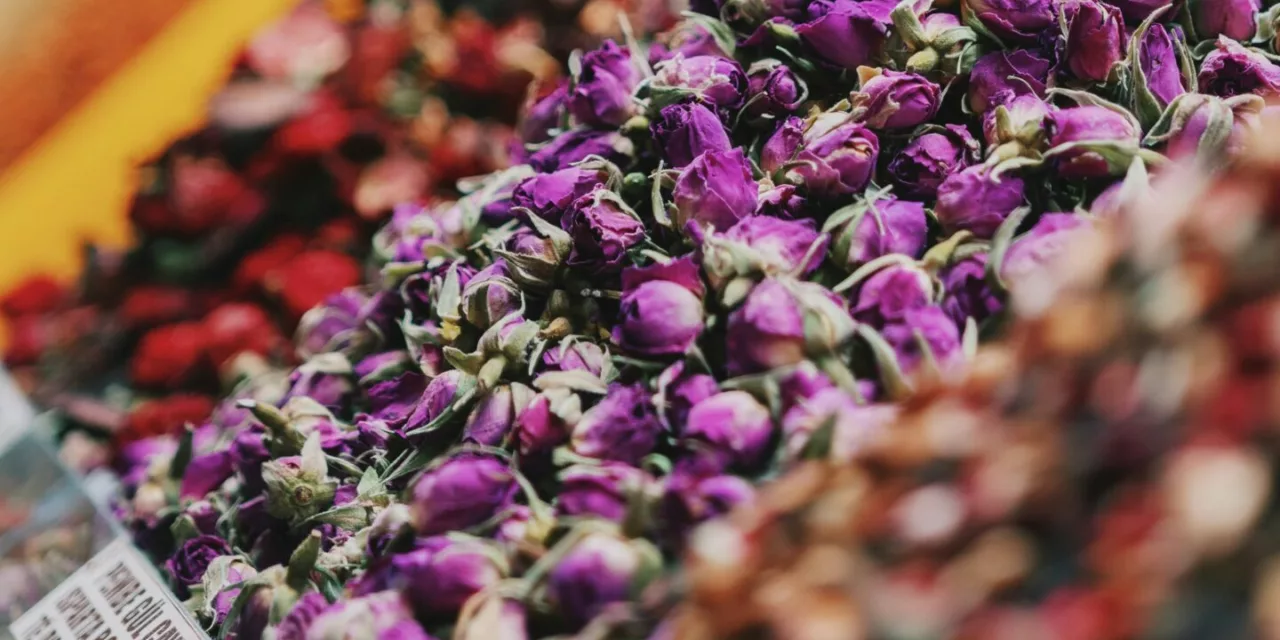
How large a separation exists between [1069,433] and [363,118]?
0.77 metres

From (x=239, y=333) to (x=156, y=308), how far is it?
0.11 m

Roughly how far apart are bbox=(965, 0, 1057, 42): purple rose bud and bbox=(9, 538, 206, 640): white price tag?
386 millimetres

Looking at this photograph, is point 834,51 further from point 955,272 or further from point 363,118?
point 363,118

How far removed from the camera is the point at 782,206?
37 centimetres

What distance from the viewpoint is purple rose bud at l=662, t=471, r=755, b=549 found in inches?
11.4

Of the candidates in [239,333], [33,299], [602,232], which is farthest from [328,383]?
[33,299]

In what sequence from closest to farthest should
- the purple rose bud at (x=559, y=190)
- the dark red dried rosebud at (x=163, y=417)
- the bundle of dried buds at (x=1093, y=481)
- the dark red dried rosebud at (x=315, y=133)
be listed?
the bundle of dried buds at (x=1093, y=481) < the purple rose bud at (x=559, y=190) < the dark red dried rosebud at (x=163, y=417) < the dark red dried rosebud at (x=315, y=133)

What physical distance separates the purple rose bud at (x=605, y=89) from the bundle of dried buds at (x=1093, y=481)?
0.24 metres

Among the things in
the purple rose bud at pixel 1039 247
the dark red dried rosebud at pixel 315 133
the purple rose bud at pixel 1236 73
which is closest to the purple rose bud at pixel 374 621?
the purple rose bud at pixel 1039 247

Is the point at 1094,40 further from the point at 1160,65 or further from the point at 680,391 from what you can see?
the point at 680,391

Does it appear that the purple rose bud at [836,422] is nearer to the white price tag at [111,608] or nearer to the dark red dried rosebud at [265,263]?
the white price tag at [111,608]

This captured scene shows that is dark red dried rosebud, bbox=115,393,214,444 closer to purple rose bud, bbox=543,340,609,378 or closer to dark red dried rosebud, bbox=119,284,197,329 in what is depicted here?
dark red dried rosebud, bbox=119,284,197,329

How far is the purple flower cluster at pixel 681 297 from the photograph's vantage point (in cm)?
31

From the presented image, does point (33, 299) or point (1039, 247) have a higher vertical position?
point (33, 299)
